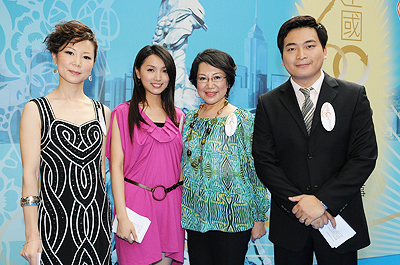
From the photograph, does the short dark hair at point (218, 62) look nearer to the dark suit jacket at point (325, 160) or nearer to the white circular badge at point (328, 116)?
the dark suit jacket at point (325, 160)

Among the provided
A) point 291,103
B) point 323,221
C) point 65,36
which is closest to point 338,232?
point 323,221

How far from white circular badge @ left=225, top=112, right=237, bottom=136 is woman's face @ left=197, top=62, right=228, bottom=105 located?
15 centimetres

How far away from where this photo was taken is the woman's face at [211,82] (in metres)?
2.01

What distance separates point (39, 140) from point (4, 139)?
1.42m

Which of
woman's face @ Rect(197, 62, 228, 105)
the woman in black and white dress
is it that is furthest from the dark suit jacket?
the woman in black and white dress

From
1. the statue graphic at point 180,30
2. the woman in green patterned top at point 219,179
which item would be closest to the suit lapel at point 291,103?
the woman in green patterned top at point 219,179

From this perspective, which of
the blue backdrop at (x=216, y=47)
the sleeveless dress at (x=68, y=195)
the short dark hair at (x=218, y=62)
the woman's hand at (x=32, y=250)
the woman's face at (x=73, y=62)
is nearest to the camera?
the woman's hand at (x=32, y=250)

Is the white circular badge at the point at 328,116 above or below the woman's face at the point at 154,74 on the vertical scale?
below

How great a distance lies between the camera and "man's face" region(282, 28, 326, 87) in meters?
1.80

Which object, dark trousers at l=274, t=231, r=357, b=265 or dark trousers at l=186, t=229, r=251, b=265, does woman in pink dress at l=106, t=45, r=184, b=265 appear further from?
dark trousers at l=274, t=231, r=357, b=265

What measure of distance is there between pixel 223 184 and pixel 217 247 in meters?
0.36

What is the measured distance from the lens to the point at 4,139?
2.77 m

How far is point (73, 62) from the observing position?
5.74ft

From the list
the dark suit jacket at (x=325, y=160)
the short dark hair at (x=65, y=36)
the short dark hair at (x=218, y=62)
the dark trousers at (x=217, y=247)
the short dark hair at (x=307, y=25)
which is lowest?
the dark trousers at (x=217, y=247)
